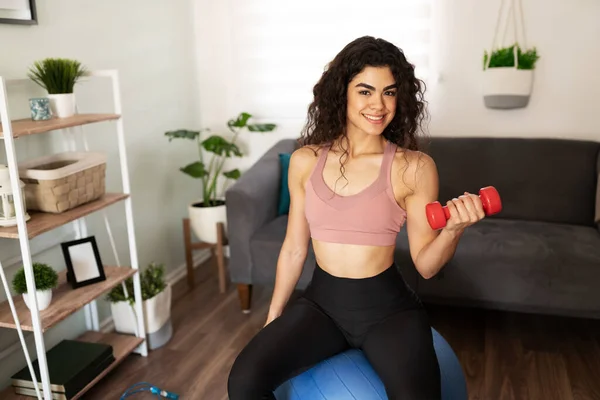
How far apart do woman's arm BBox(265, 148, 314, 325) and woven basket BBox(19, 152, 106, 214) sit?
30.9 inches

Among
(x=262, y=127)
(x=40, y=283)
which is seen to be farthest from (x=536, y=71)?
(x=40, y=283)

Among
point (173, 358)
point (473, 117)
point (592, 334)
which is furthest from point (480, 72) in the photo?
point (173, 358)

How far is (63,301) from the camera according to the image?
1900 mm

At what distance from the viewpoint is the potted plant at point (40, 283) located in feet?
5.87

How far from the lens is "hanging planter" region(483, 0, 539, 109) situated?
8.77ft

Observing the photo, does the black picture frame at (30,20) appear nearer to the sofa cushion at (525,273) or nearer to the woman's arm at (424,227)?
the woman's arm at (424,227)

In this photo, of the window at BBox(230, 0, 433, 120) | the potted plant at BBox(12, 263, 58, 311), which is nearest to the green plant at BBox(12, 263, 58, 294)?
the potted plant at BBox(12, 263, 58, 311)

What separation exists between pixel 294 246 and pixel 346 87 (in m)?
0.47

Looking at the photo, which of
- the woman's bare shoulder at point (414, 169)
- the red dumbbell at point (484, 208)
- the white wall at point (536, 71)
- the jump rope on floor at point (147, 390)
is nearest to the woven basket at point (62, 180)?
the jump rope on floor at point (147, 390)

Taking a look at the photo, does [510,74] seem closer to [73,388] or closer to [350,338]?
[350,338]

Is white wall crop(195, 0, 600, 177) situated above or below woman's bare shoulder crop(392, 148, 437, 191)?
above

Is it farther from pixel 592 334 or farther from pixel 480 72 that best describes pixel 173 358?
pixel 480 72

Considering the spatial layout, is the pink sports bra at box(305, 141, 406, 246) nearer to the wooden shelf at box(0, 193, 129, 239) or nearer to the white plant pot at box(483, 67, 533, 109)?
the wooden shelf at box(0, 193, 129, 239)

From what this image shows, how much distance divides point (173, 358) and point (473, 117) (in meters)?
1.92
